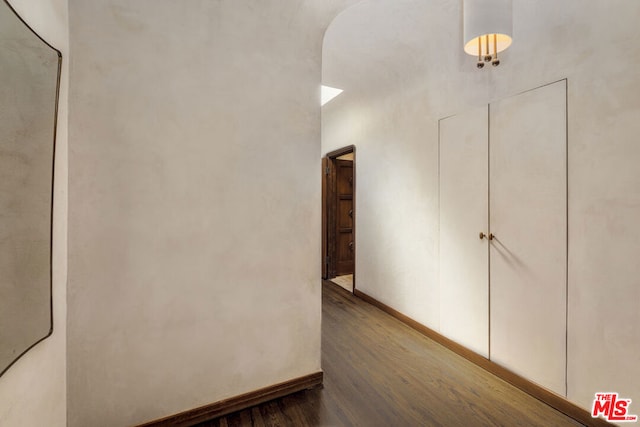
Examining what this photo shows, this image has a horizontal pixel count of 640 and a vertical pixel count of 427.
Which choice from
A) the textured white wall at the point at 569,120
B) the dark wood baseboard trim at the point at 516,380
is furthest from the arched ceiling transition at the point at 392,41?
the dark wood baseboard trim at the point at 516,380

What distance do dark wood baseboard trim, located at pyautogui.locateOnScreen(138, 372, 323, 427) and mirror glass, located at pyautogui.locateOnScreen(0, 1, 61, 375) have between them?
0.87 m

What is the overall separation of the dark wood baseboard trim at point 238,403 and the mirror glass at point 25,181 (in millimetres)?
866

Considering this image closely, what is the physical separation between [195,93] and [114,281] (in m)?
1.10

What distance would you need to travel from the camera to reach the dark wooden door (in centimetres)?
502

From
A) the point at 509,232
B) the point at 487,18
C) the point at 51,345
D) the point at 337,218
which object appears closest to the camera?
the point at 51,345

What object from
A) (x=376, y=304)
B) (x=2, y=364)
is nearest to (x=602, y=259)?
(x=376, y=304)

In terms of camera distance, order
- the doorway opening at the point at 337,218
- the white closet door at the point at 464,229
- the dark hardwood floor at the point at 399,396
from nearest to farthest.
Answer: the dark hardwood floor at the point at 399,396, the white closet door at the point at 464,229, the doorway opening at the point at 337,218

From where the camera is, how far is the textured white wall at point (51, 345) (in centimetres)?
98

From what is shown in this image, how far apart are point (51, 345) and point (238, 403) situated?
41.0 inches

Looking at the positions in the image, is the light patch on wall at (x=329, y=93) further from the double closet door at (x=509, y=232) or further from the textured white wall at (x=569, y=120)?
the double closet door at (x=509, y=232)

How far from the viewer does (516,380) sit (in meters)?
2.08

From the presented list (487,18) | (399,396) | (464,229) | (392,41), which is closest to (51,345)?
(399,396)

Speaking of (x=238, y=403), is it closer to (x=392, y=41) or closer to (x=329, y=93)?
(x=392, y=41)

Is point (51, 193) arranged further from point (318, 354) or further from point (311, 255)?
point (318, 354)
